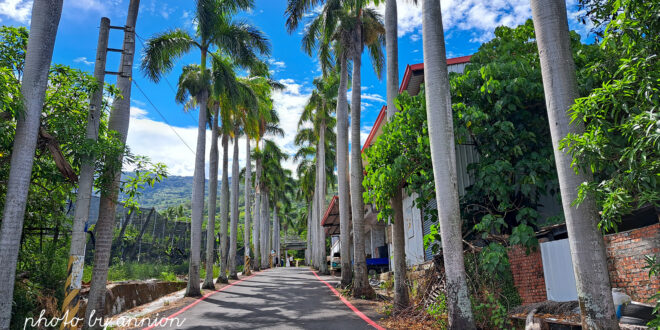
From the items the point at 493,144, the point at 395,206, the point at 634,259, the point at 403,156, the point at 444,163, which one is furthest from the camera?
the point at 395,206

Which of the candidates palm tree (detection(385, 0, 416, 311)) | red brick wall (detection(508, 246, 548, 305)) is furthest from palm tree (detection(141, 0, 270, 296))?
red brick wall (detection(508, 246, 548, 305))

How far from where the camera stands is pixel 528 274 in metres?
8.39

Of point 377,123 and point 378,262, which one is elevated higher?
point 377,123

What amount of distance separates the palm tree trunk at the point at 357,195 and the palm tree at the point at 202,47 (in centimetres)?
523

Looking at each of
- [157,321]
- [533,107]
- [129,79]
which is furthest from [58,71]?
[533,107]

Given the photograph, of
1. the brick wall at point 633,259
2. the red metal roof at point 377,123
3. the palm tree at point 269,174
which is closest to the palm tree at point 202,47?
the red metal roof at point 377,123

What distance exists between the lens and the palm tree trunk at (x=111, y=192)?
9164 millimetres

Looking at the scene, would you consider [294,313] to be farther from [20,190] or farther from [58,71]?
[58,71]

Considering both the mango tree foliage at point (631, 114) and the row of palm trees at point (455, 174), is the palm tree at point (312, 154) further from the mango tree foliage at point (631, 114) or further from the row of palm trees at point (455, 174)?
the mango tree foliage at point (631, 114)

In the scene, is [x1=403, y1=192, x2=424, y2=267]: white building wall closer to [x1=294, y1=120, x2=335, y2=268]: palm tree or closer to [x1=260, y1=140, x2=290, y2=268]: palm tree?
[x1=294, y1=120, x2=335, y2=268]: palm tree

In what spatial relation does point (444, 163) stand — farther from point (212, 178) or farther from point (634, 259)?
point (212, 178)

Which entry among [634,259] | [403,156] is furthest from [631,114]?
[403,156]

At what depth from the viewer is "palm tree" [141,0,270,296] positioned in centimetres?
1576

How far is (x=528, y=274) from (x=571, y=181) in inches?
140
